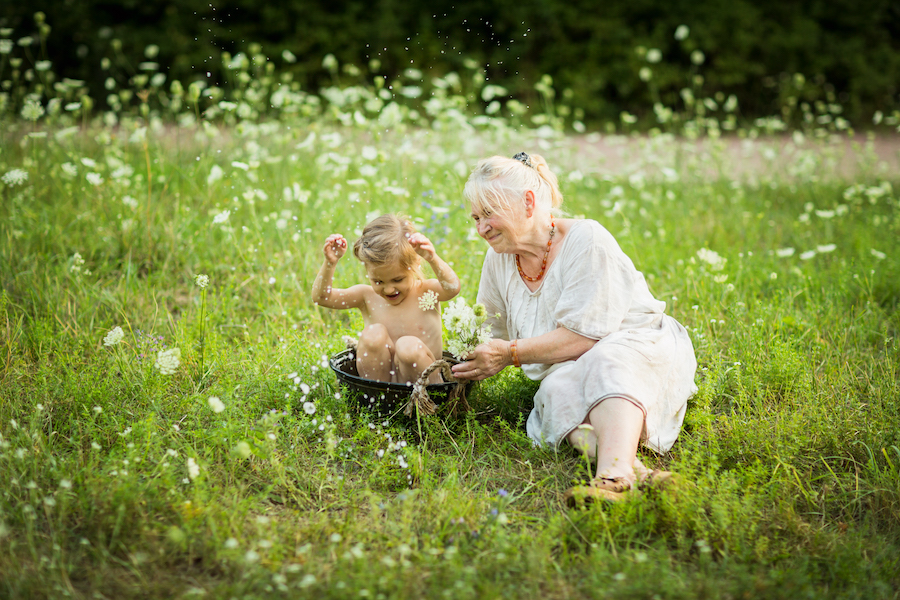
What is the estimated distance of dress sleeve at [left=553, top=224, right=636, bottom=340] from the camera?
7.80 ft

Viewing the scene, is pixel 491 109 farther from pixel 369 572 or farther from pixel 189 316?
pixel 369 572

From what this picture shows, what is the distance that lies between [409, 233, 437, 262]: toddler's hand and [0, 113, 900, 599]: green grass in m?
0.61

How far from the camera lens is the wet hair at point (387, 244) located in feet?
8.16

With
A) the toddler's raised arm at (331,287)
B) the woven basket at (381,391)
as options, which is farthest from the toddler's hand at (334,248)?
the woven basket at (381,391)

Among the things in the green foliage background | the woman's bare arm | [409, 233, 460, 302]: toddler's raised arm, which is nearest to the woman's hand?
the woman's bare arm

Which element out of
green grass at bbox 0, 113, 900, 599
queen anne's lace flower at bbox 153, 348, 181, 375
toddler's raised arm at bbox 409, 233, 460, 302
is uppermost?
toddler's raised arm at bbox 409, 233, 460, 302

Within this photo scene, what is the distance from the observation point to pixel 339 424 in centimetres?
261

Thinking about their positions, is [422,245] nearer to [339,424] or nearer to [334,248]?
[334,248]

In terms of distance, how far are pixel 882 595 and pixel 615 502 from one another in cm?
68

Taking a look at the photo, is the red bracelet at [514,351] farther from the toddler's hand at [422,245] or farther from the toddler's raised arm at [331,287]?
the toddler's raised arm at [331,287]

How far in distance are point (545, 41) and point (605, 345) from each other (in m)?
7.43

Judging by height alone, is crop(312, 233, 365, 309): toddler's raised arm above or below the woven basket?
above

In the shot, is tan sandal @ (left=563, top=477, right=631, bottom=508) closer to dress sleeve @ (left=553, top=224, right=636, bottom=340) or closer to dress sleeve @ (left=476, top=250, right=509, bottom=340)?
dress sleeve @ (left=553, top=224, right=636, bottom=340)

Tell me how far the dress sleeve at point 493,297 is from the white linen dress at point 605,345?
202mm
